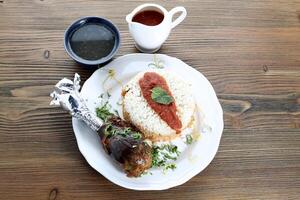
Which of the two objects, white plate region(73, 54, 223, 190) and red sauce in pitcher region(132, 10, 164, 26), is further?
red sauce in pitcher region(132, 10, 164, 26)

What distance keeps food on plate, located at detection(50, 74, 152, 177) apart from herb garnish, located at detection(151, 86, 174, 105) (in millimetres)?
103

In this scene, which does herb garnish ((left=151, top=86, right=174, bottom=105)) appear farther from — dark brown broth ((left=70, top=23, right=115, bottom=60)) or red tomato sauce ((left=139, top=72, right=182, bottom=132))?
dark brown broth ((left=70, top=23, right=115, bottom=60))

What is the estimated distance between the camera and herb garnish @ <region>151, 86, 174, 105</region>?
107 centimetres

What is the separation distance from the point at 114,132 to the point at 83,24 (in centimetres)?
35

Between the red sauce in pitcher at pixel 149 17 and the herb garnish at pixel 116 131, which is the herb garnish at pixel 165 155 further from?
the red sauce in pitcher at pixel 149 17

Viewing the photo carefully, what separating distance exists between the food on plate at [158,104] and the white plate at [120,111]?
39 millimetres

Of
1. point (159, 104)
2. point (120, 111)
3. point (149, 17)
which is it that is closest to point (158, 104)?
point (159, 104)

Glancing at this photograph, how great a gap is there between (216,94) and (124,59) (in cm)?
30

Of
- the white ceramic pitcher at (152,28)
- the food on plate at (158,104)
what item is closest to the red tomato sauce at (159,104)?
the food on plate at (158,104)

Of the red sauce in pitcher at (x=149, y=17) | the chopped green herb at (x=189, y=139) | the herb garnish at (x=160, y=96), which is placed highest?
the red sauce in pitcher at (x=149, y=17)

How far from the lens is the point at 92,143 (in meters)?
1.05

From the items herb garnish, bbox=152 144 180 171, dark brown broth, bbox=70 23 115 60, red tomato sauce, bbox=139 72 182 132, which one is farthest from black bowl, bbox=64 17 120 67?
herb garnish, bbox=152 144 180 171

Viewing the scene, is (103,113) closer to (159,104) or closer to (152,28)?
(159,104)

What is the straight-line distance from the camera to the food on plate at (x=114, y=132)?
0.98 meters
